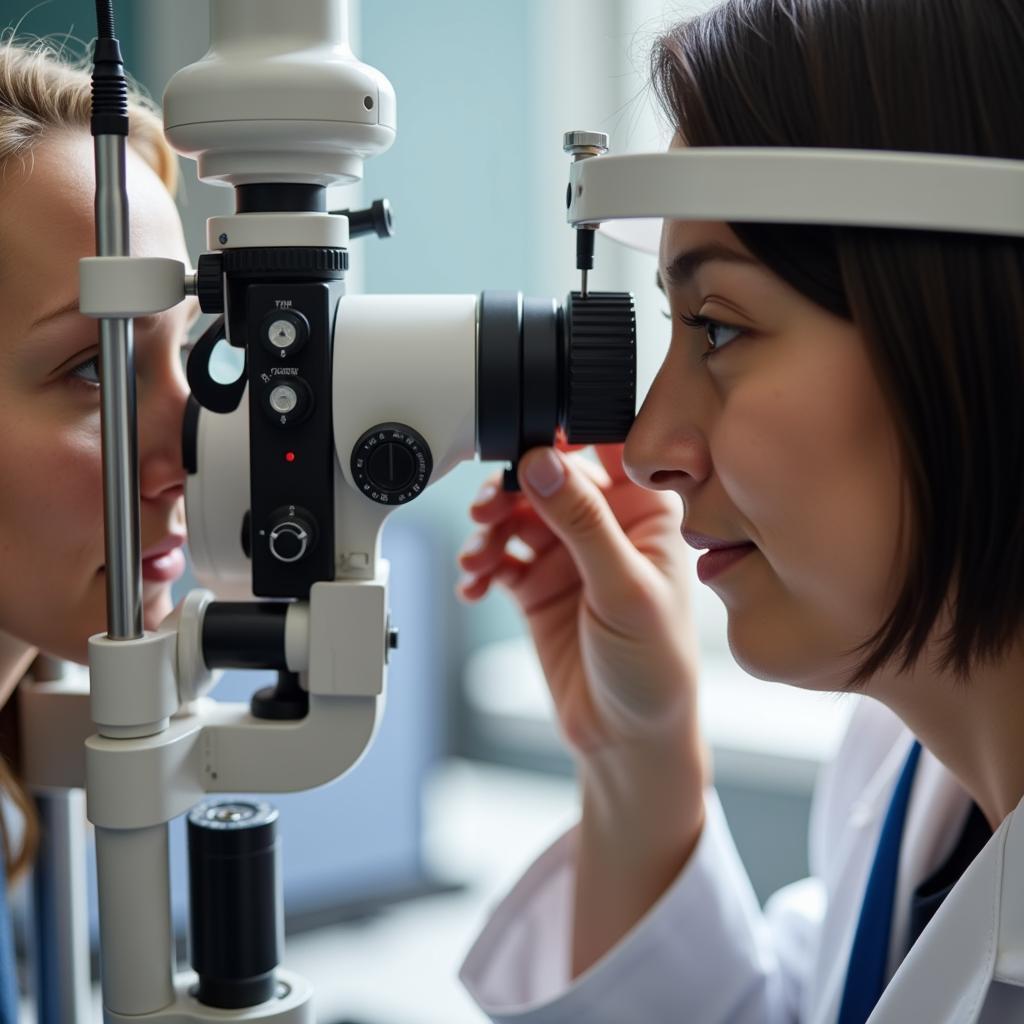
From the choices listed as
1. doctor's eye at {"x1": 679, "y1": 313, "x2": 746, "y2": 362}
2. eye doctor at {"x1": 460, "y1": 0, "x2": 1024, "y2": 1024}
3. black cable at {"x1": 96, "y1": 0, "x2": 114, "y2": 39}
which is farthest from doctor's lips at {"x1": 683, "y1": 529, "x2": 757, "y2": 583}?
black cable at {"x1": 96, "y1": 0, "x2": 114, "y2": 39}

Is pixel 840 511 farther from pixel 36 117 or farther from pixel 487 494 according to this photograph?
pixel 36 117

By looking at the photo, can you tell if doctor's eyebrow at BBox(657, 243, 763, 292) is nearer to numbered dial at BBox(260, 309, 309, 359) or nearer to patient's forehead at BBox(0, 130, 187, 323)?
numbered dial at BBox(260, 309, 309, 359)

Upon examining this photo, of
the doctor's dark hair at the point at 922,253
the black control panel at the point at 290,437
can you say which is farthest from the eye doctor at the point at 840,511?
the black control panel at the point at 290,437

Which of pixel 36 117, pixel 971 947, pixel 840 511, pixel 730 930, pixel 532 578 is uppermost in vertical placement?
pixel 36 117

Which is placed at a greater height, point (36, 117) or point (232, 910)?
point (36, 117)

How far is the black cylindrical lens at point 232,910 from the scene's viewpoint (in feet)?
2.22

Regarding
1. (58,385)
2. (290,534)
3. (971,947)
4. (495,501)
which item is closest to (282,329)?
(290,534)

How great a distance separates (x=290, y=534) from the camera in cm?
66

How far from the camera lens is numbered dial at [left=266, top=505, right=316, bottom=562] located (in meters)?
0.66

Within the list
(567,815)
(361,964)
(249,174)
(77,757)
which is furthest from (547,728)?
(249,174)

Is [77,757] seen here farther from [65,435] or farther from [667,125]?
[667,125]

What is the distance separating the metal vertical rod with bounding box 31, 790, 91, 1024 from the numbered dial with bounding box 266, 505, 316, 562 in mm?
362

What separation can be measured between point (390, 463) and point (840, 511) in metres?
0.24

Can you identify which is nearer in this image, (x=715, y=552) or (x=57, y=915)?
(x=715, y=552)
